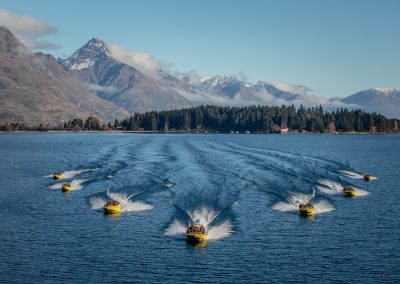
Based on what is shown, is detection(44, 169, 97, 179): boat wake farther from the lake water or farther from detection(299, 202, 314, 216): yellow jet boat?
detection(299, 202, 314, 216): yellow jet boat

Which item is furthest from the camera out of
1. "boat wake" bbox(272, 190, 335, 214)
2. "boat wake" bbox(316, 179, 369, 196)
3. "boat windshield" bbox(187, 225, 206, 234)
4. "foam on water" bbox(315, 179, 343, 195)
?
"foam on water" bbox(315, 179, 343, 195)


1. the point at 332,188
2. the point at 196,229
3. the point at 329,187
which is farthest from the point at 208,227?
the point at 329,187

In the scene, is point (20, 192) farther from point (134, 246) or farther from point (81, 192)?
point (134, 246)

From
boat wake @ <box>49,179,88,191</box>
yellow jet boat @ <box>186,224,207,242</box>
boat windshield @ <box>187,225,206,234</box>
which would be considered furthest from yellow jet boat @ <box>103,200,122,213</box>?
boat wake @ <box>49,179,88,191</box>

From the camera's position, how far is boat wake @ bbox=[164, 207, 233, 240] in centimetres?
9444

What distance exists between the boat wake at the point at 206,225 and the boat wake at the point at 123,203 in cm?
1456

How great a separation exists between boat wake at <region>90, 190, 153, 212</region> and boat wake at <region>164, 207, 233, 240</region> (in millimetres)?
14559

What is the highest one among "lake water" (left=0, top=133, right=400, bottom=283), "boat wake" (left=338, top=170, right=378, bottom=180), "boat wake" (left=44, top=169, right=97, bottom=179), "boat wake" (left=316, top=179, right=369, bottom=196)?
"boat wake" (left=338, top=170, right=378, bottom=180)

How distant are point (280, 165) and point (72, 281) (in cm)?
13694

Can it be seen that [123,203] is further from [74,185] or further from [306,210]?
[306,210]

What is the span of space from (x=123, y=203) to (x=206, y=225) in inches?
1204

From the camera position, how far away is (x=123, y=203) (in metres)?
123

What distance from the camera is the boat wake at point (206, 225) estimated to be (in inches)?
3718

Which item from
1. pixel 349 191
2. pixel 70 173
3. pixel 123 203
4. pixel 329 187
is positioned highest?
pixel 349 191
